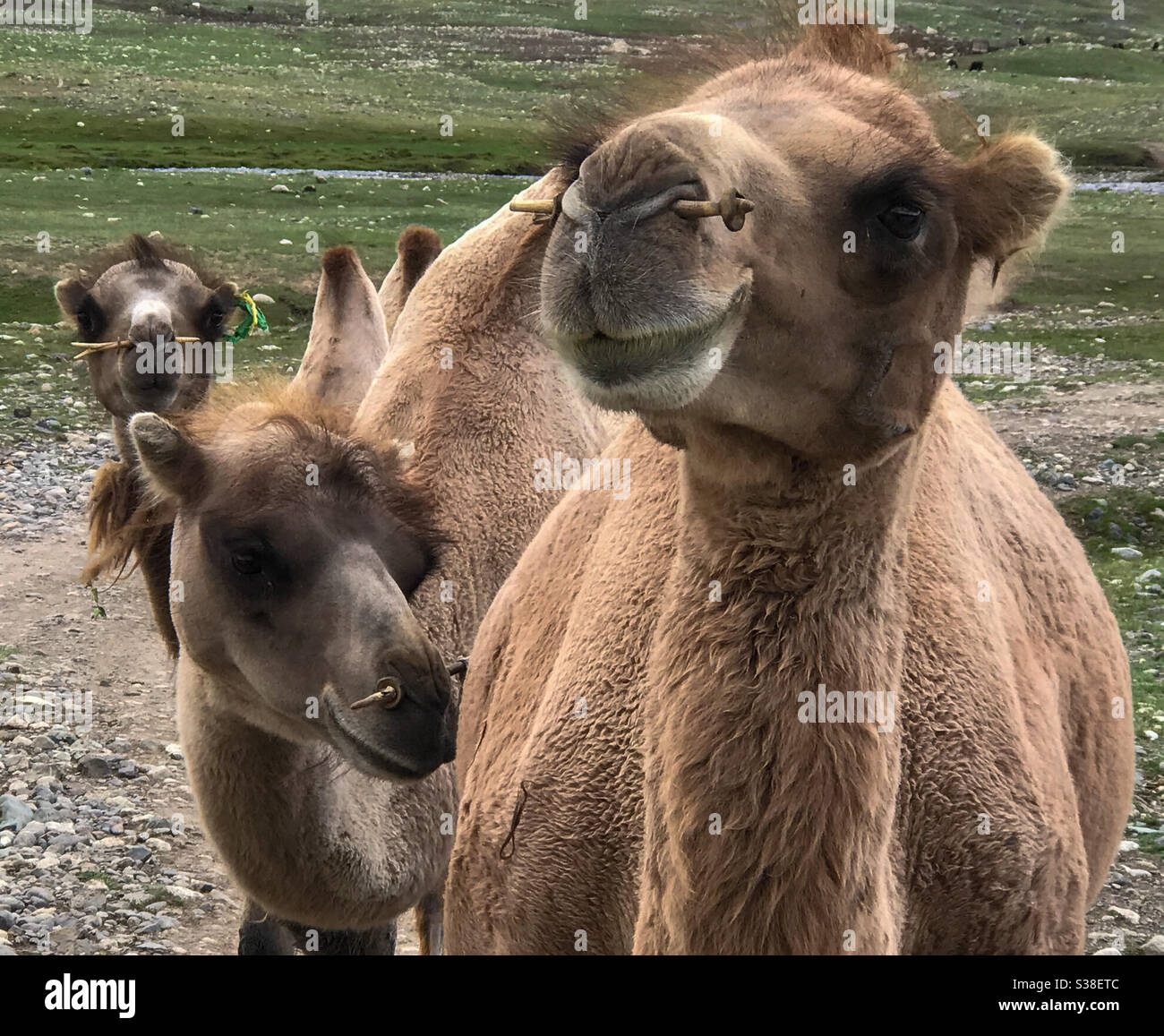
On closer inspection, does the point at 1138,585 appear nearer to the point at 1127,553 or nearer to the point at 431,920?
the point at 1127,553

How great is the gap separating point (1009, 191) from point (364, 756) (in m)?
2.41

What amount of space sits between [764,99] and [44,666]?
27.3 feet

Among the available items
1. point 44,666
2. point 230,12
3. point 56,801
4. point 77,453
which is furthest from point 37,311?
point 230,12

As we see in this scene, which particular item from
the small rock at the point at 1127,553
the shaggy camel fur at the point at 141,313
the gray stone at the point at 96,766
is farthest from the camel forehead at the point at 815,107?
the small rock at the point at 1127,553

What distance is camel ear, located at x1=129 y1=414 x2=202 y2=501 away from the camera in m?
4.52

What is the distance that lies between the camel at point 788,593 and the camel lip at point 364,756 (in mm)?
536

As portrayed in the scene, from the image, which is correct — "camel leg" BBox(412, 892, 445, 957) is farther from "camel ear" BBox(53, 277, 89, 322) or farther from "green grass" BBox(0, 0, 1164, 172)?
"green grass" BBox(0, 0, 1164, 172)

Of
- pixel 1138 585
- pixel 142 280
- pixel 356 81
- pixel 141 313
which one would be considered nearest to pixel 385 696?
pixel 141 313

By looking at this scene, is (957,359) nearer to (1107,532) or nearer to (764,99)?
(764,99)

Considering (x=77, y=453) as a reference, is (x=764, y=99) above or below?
above

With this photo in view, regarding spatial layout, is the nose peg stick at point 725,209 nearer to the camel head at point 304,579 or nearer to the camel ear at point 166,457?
the camel head at point 304,579

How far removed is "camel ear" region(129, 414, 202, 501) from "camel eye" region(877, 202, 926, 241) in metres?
2.57

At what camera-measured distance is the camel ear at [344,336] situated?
25.3 feet

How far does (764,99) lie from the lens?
293cm
